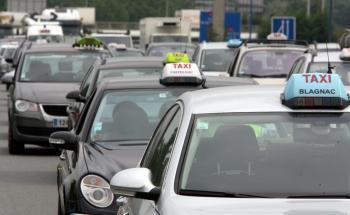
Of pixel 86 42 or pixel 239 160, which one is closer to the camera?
pixel 239 160

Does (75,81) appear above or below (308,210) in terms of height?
below

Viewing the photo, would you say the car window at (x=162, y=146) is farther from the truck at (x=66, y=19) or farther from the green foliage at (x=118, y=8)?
the green foliage at (x=118, y=8)

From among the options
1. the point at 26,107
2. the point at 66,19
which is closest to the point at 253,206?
the point at 26,107

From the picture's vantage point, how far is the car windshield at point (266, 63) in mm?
20344

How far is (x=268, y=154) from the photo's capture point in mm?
5855

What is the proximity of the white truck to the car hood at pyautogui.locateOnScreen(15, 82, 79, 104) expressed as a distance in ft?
102

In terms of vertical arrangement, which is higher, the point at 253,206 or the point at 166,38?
the point at 253,206

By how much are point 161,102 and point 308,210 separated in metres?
5.28

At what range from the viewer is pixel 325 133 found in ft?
19.4

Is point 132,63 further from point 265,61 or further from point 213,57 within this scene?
point 213,57

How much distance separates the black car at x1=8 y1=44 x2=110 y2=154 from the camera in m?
17.7

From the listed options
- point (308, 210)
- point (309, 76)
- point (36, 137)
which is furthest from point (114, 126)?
point (36, 137)

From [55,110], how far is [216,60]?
8534mm

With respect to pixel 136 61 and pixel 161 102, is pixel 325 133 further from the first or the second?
pixel 136 61
